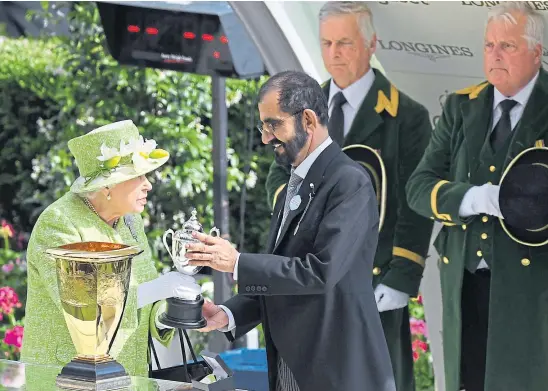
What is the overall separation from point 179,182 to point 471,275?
3.81m

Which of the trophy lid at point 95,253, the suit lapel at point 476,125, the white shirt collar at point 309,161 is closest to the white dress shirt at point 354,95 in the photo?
the suit lapel at point 476,125

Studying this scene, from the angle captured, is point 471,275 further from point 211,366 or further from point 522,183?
point 211,366

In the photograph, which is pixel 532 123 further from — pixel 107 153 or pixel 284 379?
pixel 107 153

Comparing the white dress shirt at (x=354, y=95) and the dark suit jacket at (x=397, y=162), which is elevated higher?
A: the white dress shirt at (x=354, y=95)

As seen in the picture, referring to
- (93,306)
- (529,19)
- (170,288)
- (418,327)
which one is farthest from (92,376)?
(418,327)

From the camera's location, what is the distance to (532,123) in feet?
15.7

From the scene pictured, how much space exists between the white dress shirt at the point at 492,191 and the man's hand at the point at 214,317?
1237mm

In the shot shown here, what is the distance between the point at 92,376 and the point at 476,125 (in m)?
2.14

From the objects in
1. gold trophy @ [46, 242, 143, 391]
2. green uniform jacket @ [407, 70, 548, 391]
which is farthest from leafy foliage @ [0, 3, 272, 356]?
gold trophy @ [46, 242, 143, 391]

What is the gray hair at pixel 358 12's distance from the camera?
5.25 m

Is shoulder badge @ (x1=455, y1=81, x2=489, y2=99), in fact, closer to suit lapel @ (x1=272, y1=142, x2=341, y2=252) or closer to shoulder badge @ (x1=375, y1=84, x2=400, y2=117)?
shoulder badge @ (x1=375, y1=84, x2=400, y2=117)

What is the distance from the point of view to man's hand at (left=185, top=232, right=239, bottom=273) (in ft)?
12.0

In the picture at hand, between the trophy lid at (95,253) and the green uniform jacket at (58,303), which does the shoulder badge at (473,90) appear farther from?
the trophy lid at (95,253)

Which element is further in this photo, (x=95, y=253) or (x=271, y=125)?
(x=271, y=125)
